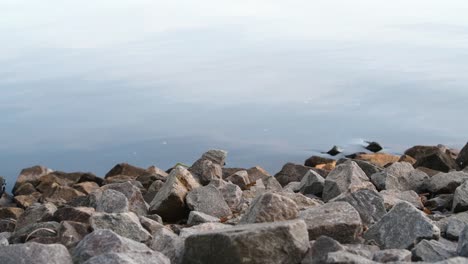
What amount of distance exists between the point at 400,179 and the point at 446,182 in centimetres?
70

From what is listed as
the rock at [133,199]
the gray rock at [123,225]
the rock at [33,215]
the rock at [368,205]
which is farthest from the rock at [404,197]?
the rock at [33,215]

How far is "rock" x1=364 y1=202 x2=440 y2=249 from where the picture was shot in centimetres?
640

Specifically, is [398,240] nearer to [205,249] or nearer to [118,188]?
[205,249]

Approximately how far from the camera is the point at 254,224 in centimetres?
549

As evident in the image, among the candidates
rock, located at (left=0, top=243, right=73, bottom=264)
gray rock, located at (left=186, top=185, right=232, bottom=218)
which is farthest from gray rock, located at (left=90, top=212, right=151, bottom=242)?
gray rock, located at (left=186, top=185, right=232, bottom=218)

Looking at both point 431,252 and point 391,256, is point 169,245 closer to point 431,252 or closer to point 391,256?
point 391,256

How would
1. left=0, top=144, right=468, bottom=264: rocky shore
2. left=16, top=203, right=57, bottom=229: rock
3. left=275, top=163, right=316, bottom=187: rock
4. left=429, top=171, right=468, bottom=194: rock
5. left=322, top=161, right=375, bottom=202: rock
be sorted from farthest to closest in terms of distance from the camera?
left=275, top=163, right=316, bottom=187: rock → left=429, top=171, right=468, bottom=194: rock → left=322, top=161, right=375, bottom=202: rock → left=16, top=203, right=57, bottom=229: rock → left=0, top=144, right=468, bottom=264: rocky shore

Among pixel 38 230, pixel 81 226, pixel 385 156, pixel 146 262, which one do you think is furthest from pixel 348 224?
pixel 385 156

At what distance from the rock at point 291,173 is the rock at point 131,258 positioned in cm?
825

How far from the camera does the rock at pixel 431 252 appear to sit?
5.71m

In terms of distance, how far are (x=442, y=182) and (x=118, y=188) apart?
4.01 metres

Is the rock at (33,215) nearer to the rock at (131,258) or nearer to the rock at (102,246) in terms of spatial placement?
the rock at (102,246)

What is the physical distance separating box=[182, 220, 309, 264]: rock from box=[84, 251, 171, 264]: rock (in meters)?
0.26

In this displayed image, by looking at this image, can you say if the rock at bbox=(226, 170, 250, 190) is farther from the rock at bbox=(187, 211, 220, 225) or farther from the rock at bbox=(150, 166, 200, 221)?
the rock at bbox=(187, 211, 220, 225)
